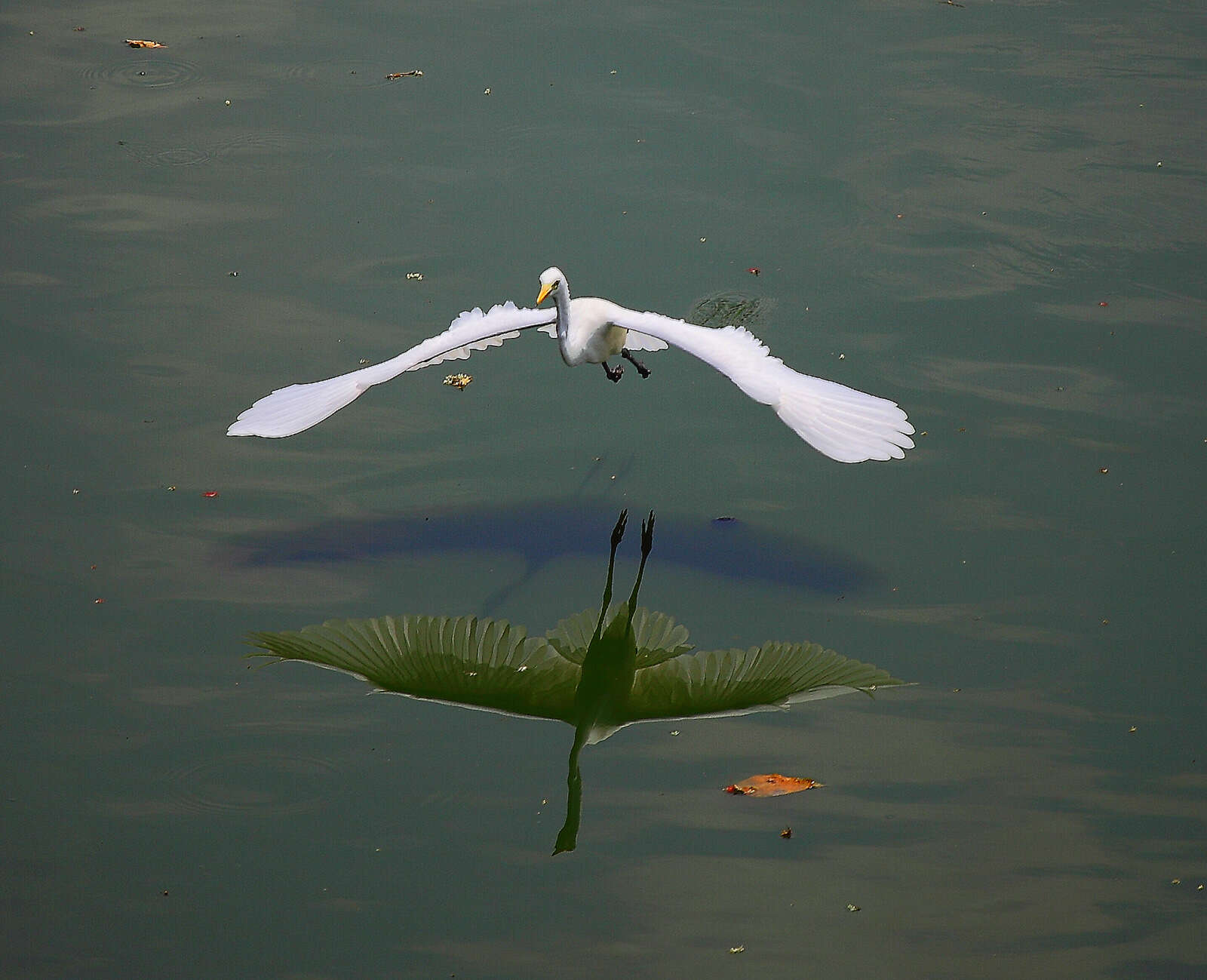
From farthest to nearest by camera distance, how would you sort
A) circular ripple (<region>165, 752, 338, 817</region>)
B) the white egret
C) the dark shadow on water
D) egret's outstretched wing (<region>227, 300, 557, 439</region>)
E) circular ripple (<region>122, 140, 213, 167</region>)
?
circular ripple (<region>122, 140, 213, 167</region>) < the dark shadow on water < egret's outstretched wing (<region>227, 300, 557, 439</region>) < the white egret < circular ripple (<region>165, 752, 338, 817</region>)

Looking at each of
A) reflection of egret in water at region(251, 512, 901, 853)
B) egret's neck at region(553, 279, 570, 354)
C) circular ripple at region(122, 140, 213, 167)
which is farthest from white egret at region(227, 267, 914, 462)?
circular ripple at region(122, 140, 213, 167)

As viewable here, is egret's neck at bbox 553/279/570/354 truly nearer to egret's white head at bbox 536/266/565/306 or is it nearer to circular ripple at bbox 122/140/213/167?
egret's white head at bbox 536/266/565/306

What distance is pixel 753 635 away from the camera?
13.3ft

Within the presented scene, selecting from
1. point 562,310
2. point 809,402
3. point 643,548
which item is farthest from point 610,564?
point 809,402

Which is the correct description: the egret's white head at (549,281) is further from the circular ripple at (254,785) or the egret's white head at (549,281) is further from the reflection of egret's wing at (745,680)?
the circular ripple at (254,785)

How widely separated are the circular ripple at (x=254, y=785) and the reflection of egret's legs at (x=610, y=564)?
3.04 feet

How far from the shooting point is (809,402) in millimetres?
3709

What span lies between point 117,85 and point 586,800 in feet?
15.7

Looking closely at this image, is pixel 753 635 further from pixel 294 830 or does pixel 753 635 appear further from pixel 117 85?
pixel 117 85

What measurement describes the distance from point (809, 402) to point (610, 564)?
3.09ft

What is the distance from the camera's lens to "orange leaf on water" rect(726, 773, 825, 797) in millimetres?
3551

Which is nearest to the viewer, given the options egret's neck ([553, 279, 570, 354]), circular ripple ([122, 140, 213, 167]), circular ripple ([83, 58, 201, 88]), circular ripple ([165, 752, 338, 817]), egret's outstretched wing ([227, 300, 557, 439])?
circular ripple ([165, 752, 338, 817])

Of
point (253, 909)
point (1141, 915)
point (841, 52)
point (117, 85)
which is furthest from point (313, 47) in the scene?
point (1141, 915)

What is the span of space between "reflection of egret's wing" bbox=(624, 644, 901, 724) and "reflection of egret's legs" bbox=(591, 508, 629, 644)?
22 cm
